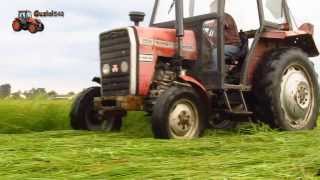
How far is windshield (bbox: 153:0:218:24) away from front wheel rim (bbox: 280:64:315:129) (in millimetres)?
1372

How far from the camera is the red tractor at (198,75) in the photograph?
6.97 metres

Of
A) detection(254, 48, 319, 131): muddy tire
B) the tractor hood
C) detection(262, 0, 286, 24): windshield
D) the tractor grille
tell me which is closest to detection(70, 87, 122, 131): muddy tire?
the tractor grille

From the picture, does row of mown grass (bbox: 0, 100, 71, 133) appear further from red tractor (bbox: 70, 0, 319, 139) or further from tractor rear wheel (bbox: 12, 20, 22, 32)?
tractor rear wheel (bbox: 12, 20, 22, 32)

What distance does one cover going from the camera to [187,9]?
7973 millimetres

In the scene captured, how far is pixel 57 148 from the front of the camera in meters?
5.43

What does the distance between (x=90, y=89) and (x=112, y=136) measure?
1376 mm

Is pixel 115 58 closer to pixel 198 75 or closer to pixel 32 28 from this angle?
pixel 198 75

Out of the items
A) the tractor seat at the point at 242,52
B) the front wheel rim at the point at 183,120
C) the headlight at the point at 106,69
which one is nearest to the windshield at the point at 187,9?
the tractor seat at the point at 242,52

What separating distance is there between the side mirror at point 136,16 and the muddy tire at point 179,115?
1206 millimetres

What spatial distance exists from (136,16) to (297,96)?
244cm

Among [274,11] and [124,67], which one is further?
[274,11]

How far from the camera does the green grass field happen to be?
3.85m

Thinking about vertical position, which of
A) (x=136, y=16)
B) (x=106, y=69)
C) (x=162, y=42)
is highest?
(x=136, y=16)

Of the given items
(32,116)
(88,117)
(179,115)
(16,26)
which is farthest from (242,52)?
(16,26)
